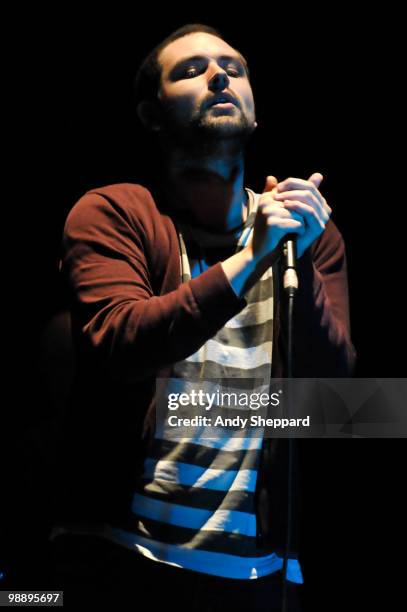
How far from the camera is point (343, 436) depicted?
2.00 meters

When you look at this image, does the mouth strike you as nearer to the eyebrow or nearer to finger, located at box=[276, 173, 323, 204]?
the eyebrow

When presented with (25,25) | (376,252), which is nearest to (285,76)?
(376,252)

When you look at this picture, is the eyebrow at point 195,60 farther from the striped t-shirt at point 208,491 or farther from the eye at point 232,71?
the striped t-shirt at point 208,491

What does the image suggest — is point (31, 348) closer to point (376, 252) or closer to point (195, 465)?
point (195, 465)

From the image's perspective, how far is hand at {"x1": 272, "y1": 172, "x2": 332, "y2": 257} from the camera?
1.29m

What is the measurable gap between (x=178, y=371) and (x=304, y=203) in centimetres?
44

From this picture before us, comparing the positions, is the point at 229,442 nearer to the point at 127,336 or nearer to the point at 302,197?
the point at 127,336

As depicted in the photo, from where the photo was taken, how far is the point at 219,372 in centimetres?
152

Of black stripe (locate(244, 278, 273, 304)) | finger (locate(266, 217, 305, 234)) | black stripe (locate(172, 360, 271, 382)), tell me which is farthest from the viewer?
black stripe (locate(244, 278, 273, 304))

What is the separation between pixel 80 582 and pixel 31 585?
59 centimetres

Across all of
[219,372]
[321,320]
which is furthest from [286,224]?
[219,372]

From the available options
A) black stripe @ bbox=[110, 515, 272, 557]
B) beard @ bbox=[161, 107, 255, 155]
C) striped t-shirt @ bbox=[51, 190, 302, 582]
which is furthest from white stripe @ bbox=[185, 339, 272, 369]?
beard @ bbox=[161, 107, 255, 155]

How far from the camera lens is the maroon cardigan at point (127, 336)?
1320 millimetres

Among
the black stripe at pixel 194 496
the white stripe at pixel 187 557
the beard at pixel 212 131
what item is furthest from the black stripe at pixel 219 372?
the beard at pixel 212 131
